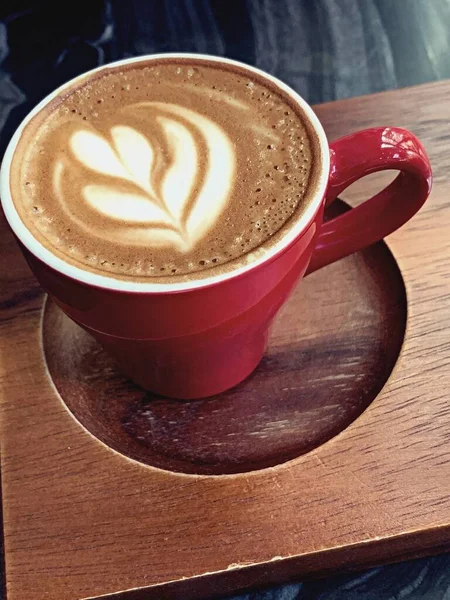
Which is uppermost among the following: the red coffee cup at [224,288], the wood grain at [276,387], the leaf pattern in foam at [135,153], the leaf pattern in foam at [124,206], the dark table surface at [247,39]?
the leaf pattern in foam at [135,153]

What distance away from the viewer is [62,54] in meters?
1.28

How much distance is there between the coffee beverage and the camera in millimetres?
583

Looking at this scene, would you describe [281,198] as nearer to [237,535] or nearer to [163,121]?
[163,121]

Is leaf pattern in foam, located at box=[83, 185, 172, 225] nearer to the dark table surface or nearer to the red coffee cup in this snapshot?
the red coffee cup

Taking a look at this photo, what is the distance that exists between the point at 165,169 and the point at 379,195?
0.21m

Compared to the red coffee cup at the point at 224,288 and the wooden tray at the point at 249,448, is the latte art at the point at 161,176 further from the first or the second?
the wooden tray at the point at 249,448

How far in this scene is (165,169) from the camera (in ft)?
2.14

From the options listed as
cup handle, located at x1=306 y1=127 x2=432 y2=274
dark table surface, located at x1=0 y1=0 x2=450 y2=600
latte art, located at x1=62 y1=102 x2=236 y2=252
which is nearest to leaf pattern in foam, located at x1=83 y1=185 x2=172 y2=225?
latte art, located at x1=62 y1=102 x2=236 y2=252

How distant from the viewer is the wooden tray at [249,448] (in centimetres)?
59

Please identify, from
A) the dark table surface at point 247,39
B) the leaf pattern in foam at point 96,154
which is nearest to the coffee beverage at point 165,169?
the leaf pattern in foam at point 96,154

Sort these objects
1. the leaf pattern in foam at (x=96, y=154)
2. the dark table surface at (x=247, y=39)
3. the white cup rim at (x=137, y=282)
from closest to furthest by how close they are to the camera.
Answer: the white cup rim at (x=137, y=282), the leaf pattern in foam at (x=96, y=154), the dark table surface at (x=247, y=39)

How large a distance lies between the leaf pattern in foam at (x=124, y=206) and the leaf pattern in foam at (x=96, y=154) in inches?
0.9

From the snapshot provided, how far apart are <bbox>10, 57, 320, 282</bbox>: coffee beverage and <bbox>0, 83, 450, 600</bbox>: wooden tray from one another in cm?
20

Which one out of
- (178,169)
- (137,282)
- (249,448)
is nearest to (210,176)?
(178,169)
